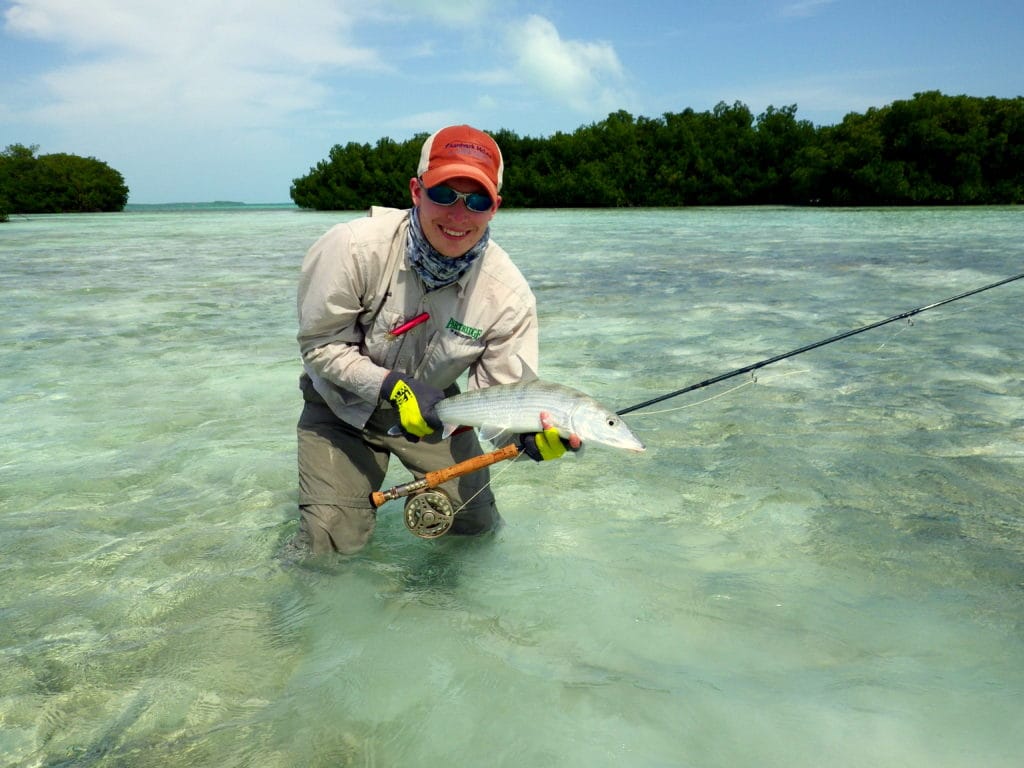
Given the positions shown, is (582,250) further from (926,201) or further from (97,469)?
(926,201)

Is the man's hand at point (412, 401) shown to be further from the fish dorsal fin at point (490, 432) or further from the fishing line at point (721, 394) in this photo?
the fishing line at point (721, 394)

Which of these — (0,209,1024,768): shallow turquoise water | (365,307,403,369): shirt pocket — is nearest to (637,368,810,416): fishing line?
(0,209,1024,768): shallow turquoise water

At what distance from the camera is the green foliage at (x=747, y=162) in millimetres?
45281

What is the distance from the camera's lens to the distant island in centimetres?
6512

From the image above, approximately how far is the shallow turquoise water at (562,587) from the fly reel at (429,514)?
18 cm

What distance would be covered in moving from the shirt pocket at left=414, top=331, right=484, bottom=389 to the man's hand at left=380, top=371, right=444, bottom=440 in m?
0.24

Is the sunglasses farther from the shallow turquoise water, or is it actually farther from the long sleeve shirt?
the shallow turquoise water

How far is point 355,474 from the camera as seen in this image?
3607mm

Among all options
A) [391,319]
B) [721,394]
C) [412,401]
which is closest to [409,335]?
[391,319]

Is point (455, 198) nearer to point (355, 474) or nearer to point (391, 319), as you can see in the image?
point (391, 319)

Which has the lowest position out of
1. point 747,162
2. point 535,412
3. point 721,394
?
point 721,394

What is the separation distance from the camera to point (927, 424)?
201 inches

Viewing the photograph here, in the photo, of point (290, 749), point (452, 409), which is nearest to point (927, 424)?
point (452, 409)

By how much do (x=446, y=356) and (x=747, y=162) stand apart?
5986 cm
